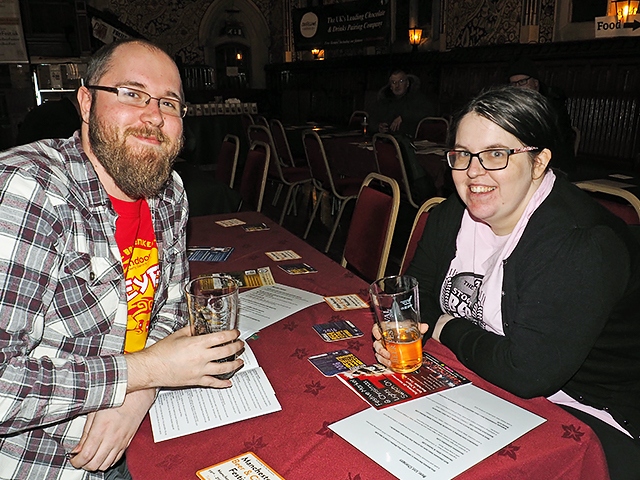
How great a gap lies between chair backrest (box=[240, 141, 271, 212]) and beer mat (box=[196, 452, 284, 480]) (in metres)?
2.60

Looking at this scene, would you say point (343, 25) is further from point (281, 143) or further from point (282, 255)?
point (282, 255)

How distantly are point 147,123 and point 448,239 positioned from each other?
0.96 meters

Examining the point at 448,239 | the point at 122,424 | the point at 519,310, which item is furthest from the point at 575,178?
the point at 122,424

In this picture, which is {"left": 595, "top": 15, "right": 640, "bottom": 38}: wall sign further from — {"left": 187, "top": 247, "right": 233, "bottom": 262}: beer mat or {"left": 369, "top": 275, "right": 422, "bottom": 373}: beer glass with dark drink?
{"left": 369, "top": 275, "right": 422, "bottom": 373}: beer glass with dark drink

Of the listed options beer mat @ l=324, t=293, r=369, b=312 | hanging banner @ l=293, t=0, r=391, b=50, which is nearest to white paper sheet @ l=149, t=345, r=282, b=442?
beer mat @ l=324, t=293, r=369, b=312

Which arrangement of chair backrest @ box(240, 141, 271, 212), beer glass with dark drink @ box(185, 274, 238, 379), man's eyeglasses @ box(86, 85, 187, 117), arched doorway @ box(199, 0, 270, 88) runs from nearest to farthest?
beer glass with dark drink @ box(185, 274, 238, 379) → man's eyeglasses @ box(86, 85, 187, 117) → chair backrest @ box(240, 141, 271, 212) → arched doorway @ box(199, 0, 270, 88)

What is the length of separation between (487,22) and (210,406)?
26.3 ft

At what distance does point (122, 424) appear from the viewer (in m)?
1.07

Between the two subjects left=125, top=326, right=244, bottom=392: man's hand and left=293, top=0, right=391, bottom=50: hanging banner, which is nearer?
left=125, top=326, right=244, bottom=392: man's hand

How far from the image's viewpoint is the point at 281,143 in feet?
20.9

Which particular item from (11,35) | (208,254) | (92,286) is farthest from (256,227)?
(11,35)

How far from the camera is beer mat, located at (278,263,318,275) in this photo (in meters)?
A: 1.91

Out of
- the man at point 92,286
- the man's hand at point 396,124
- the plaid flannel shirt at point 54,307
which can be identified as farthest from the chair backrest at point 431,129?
A: the plaid flannel shirt at point 54,307

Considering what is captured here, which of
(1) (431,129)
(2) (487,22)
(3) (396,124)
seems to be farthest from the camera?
(2) (487,22)
